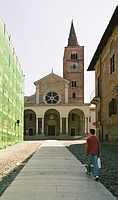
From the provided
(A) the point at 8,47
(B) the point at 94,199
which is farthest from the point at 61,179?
(A) the point at 8,47

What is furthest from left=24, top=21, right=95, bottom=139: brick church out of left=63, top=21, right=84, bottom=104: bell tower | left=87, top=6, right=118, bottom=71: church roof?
left=87, top=6, right=118, bottom=71: church roof

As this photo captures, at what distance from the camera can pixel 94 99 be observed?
34.7 metres

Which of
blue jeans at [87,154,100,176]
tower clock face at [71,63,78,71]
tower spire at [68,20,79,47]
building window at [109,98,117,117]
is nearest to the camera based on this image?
blue jeans at [87,154,100,176]

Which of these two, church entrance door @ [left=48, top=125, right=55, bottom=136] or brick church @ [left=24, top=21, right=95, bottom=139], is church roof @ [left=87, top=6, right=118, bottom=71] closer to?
brick church @ [left=24, top=21, right=95, bottom=139]

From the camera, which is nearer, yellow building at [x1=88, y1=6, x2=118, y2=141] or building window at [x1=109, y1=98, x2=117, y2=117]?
yellow building at [x1=88, y1=6, x2=118, y2=141]

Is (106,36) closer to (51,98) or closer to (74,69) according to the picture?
(51,98)

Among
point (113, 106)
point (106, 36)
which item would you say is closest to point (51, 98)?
point (106, 36)

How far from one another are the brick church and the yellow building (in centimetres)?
3212

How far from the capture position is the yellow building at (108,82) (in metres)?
24.5

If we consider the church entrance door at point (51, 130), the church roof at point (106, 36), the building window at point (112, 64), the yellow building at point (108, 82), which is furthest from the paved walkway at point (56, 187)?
the church entrance door at point (51, 130)

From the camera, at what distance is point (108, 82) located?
2803 cm

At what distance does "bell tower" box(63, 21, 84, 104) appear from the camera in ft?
245

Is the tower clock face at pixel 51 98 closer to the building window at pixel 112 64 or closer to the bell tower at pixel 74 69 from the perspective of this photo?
the bell tower at pixel 74 69

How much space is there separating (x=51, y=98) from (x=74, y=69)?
9777 millimetres
